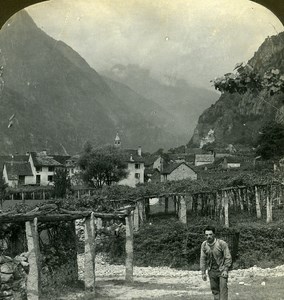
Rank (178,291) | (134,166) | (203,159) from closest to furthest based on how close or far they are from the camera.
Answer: (178,291) → (203,159) → (134,166)

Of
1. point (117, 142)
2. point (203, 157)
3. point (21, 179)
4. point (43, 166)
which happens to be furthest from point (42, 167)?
point (203, 157)

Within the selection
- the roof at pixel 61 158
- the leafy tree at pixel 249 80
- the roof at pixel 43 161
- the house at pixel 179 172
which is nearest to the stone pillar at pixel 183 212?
the house at pixel 179 172

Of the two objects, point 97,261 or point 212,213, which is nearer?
point 97,261

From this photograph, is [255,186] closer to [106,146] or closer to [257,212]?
[257,212]

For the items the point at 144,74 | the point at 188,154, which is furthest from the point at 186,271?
the point at 188,154

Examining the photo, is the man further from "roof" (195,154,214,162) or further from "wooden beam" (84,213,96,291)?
"roof" (195,154,214,162)

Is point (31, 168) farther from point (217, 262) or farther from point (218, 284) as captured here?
point (217, 262)
